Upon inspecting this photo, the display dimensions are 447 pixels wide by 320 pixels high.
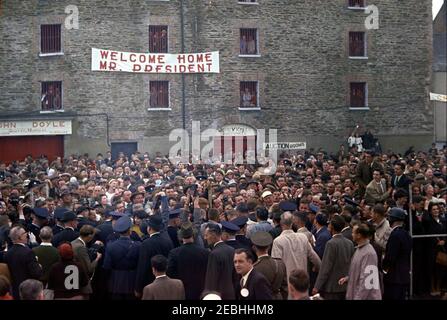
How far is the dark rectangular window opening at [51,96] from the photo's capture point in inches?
1250

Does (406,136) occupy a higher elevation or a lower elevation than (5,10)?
lower

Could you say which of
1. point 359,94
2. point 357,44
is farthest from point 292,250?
point 357,44

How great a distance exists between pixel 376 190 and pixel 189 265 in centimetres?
820

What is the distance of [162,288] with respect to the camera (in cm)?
875

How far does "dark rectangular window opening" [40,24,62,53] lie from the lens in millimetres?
31969

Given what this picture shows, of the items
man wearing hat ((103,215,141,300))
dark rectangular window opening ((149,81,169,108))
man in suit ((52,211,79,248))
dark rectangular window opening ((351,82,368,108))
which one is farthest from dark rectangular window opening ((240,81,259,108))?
man wearing hat ((103,215,141,300))

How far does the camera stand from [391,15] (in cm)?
3559

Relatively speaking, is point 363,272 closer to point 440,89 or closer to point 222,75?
point 222,75

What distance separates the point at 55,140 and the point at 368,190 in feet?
57.8

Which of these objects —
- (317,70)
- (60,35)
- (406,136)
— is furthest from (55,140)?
(406,136)

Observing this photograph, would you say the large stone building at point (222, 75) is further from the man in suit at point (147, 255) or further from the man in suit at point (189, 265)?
the man in suit at point (189, 265)

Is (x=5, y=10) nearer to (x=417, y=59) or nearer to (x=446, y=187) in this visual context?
(x=417, y=59)

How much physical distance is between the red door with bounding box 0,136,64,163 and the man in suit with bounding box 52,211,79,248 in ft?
65.5

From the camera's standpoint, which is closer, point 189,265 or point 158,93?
point 189,265
